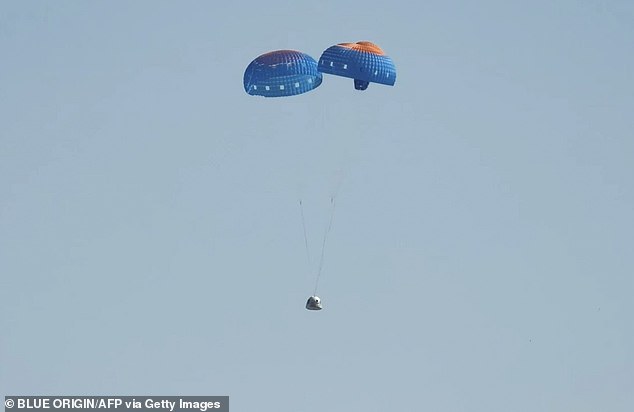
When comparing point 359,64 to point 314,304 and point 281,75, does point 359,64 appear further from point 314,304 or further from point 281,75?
point 314,304

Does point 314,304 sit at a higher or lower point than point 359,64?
lower

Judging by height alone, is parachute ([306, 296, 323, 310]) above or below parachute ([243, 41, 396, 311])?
below

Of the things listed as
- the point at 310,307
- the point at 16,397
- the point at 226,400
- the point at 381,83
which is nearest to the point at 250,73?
the point at 381,83

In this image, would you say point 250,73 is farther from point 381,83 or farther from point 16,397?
point 16,397

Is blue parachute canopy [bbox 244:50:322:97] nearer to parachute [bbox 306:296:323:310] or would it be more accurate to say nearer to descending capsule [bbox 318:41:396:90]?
descending capsule [bbox 318:41:396:90]
